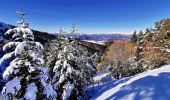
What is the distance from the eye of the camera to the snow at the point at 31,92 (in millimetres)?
16398

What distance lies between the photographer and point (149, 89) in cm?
1975

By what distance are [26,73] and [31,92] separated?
1.36 metres

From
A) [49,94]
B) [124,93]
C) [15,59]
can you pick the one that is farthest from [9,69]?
[124,93]

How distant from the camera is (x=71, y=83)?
96.3 ft

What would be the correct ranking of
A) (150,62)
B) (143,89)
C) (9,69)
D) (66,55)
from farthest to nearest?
1. (150,62)
2. (66,55)
3. (143,89)
4. (9,69)

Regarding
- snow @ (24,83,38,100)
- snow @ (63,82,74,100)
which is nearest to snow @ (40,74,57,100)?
snow @ (24,83,38,100)

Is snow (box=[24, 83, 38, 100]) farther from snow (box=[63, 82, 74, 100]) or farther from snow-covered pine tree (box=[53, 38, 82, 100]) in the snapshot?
snow (box=[63, 82, 74, 100])

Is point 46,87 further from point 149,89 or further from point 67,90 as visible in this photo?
point 67,90

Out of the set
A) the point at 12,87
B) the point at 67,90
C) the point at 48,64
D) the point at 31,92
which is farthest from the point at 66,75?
the point at 12,87

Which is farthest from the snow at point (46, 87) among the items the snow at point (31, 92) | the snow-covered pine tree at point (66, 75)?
the snow-covered pine tree at point (66, 75)

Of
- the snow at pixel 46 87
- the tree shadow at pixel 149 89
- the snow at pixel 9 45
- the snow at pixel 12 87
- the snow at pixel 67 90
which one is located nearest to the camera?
the snow at pixel 12 87

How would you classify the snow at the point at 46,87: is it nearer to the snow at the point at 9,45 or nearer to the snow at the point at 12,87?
the snow at the point at 12,87

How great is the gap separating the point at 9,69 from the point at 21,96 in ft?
6.60

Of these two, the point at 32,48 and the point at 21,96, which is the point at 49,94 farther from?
the point at 32,48
